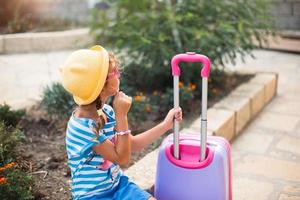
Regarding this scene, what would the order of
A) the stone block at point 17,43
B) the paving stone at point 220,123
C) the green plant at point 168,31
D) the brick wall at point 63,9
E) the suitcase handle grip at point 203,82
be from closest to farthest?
the suitcase handle grip at point 203,82 < the paving stone at point 220,123 < the green plant at point 168,31 < the stone block at point 17,43 < the brick wall at point 63,9

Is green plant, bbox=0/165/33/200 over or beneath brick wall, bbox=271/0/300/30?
beneath

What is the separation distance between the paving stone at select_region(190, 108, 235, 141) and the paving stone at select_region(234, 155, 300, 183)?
27 cm

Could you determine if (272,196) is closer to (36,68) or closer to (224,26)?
(224,26)

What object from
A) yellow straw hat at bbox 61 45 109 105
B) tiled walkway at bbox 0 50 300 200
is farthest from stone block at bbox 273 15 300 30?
yellow straw hat at bbox 61 45 109 105

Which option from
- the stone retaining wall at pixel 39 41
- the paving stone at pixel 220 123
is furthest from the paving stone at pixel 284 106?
the stone retaining wall at pixel 39 41

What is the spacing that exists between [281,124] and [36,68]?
337 cm

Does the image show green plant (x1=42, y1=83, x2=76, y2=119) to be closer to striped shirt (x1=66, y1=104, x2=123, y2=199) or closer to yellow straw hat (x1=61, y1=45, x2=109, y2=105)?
striped shirt (x1=66, y1=104, x2=123, y2=199)

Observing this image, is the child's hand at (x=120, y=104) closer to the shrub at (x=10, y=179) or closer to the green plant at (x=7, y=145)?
the shrub at (x=10, y=179)

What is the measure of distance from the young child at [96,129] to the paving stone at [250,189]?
955 millimetres

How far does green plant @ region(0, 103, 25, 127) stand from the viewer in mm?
3196

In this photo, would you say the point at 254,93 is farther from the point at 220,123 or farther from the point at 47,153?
the point at 47,153

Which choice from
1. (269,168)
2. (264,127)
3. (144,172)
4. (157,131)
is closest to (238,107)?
(264,127)

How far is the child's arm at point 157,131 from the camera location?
2145mm

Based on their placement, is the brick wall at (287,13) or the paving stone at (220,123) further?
the brick wall at (287,13)
